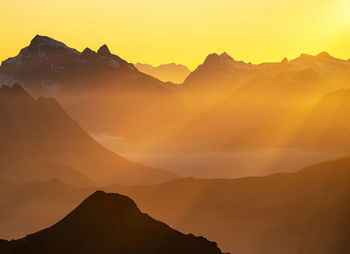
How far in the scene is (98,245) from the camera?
99.6 m

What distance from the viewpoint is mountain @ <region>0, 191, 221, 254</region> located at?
99562mm

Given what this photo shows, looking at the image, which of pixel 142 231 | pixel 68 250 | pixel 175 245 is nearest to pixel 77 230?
pixel 68 250

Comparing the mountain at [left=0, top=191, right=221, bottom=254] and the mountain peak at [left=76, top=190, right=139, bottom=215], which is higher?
the mountain peak at [left=76, top=190, right=139, bottom=215]

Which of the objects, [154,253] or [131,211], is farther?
[131,211]

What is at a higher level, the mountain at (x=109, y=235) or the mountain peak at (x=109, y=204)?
the mountain peak at (x=109, y=204)

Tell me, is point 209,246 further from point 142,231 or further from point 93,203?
point 93,203

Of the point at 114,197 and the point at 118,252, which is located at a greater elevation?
the point at 114,197

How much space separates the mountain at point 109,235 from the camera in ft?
327

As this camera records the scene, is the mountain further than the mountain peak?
No

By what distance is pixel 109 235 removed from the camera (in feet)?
334

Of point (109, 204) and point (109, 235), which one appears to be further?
point (109, 204)

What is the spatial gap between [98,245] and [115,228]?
17.3ft

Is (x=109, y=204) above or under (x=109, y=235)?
above

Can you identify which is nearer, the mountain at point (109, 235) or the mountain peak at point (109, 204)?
the mountain at point (109, 235)
